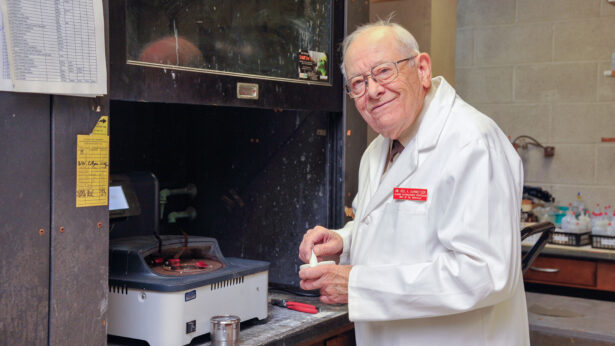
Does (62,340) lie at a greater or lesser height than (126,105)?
lesser

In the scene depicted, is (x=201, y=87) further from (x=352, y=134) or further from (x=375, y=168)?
(x=352, y=134)

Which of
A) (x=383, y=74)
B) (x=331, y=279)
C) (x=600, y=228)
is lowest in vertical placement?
(x=600, y=228)

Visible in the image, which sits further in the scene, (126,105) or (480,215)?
(126,105)

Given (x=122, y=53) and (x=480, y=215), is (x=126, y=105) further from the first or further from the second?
(x=480, y=215)

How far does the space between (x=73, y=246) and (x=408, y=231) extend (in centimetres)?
71

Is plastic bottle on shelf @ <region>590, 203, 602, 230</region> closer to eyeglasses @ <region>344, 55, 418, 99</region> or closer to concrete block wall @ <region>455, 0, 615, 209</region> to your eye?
concrete block wall @ <region>455, 0, 615, 209</region>

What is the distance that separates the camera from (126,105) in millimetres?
2074

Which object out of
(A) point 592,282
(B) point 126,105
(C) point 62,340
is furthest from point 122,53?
(A) point 592,282

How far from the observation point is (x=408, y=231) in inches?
Result: 57.6

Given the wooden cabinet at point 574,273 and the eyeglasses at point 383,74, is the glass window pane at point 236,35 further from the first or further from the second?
the wooden cabinet at point 574,273

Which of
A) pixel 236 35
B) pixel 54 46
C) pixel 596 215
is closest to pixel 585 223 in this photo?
pixel 596 215

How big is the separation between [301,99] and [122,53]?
0.62 m

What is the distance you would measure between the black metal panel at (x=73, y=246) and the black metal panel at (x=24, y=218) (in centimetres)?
2

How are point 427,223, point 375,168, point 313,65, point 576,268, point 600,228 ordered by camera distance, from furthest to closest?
point 600,228
point 576,268
point 313,65
point 375,168
point 427,223
